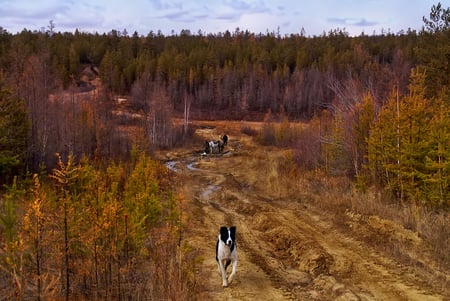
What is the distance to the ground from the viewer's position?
8906 millimetres

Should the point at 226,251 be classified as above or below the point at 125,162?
above

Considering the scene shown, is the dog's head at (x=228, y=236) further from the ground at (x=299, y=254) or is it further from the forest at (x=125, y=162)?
the forest at (x=125, y=162)

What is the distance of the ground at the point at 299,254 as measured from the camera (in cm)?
891

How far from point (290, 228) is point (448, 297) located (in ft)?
18.7

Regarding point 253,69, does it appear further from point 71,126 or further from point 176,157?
point 71,126

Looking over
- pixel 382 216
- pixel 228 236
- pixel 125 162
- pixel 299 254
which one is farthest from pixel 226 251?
pixel 125 162

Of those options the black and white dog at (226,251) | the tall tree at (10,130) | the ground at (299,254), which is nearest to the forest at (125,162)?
the tall tree at (10,130)

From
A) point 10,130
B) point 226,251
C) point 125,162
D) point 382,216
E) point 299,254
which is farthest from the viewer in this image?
point 125,162

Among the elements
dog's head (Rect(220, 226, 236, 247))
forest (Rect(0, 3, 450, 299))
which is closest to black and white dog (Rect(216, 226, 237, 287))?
dog's head (Rect(220, 226, 236, 247))

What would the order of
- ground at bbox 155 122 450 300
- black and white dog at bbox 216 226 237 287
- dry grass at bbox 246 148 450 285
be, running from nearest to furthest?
ground at bbox 155 122 450 300, black and white dog at bbox 216 226 237 287, dry grass at bbox 246 148 450 285

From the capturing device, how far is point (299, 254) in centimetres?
1145

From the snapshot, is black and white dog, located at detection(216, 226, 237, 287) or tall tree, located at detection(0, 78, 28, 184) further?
tall tree, located at detection(0, 78, 28, 184)

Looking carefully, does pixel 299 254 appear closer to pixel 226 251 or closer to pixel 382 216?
pixel 226 251

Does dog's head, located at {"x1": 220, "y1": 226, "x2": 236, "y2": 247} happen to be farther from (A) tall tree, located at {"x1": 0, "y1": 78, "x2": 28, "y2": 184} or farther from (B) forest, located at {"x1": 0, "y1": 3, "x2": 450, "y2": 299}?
(A) tall tree, located at {"x1": 0, "y1": 78, "x2": 28, "y2": 184}
